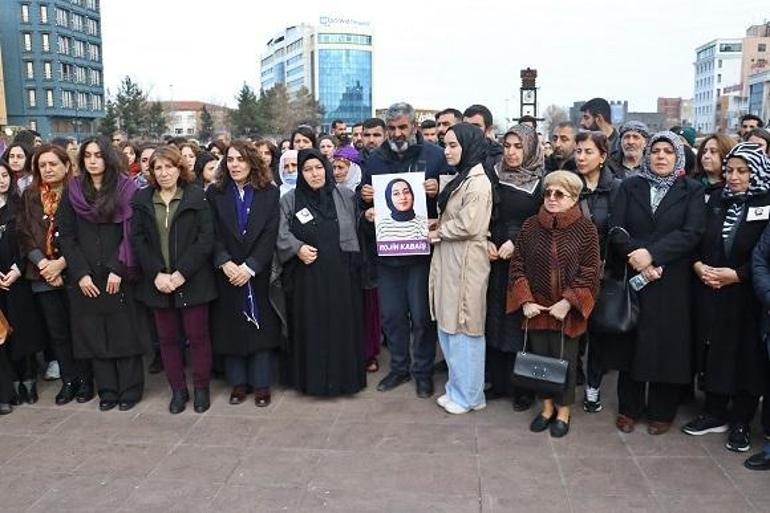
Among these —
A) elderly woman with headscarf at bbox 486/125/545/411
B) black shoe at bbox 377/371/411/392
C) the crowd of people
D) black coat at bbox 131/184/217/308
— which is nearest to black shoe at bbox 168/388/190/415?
the crowd of people

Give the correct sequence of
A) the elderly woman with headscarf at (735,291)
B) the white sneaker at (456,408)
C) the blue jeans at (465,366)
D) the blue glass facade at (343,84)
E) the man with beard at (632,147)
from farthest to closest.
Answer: the blue glass facade at (343,84) → the man with beard at (632,147) → the white sneaker at (456,408) → the blue jeans at (465,366) → the elderly woman with headscarf at (735,291)

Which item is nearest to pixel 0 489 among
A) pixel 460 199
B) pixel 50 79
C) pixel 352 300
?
pixel 352 300

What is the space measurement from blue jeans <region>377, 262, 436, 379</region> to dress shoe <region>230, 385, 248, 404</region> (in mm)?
1213

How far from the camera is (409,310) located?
216 inches

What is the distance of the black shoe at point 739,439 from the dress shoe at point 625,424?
0.58 m

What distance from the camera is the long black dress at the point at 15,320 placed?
5.26 meters

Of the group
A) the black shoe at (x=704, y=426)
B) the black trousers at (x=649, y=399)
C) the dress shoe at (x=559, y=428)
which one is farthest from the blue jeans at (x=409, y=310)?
the black shoe at (x=704, y=426)

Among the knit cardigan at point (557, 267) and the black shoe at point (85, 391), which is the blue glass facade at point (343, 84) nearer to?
the black shoe at point (85, 391)

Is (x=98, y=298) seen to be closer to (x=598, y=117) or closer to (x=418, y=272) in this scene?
(x=418, y=272)

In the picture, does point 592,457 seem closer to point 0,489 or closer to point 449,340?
point 449,340

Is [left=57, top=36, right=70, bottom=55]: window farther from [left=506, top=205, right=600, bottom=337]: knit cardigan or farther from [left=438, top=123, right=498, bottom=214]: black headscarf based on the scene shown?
[left=506, top=205, right=600, bottom=337]: knit cardigan

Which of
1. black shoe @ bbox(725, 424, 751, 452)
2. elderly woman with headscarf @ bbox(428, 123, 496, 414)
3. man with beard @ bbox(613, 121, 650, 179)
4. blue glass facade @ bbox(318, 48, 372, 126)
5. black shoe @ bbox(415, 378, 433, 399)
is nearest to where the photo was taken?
black shoe @ bbox(725, 424, 751, 452)

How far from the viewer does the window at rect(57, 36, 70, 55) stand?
6451cm

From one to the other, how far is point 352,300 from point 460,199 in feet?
3.94
